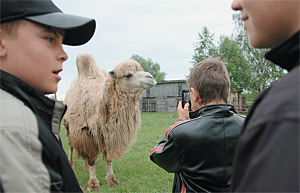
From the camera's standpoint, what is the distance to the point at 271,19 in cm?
89

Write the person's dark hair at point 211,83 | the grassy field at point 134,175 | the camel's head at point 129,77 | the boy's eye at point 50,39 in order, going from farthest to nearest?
the grassy field at point 134,175 → the camel's head at point 129,77 → the person's dark hair at point 211,83 → the boy's eye at point 50,39

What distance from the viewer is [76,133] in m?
5.46

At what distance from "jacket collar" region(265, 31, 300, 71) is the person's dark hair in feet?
4.24

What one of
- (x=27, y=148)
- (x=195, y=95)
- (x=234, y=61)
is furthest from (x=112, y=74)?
(x=234, y=61)

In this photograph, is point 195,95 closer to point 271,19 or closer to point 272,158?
point 271,19

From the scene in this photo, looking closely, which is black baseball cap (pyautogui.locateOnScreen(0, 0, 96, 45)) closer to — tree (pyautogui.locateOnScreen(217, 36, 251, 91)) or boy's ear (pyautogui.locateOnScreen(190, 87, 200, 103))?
boy's ear (pyautogui.locateOnScreen(190, 87, 200, 103))

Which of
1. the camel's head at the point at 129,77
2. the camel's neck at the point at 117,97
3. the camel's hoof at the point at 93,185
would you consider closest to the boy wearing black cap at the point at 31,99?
the camel's head at the point at 129,77

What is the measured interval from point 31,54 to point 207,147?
1.45 m

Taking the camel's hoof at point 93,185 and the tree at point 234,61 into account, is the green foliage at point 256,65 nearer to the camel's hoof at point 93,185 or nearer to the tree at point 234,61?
the tree at point 234,61

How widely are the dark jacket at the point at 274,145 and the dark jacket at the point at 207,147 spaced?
119 centimetres

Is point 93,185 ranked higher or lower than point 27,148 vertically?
lower

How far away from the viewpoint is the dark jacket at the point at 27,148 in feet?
2.96

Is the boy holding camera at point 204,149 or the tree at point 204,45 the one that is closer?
the boy holding camera at point 204,149

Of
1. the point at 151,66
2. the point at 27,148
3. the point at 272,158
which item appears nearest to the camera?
the point at 272,158
